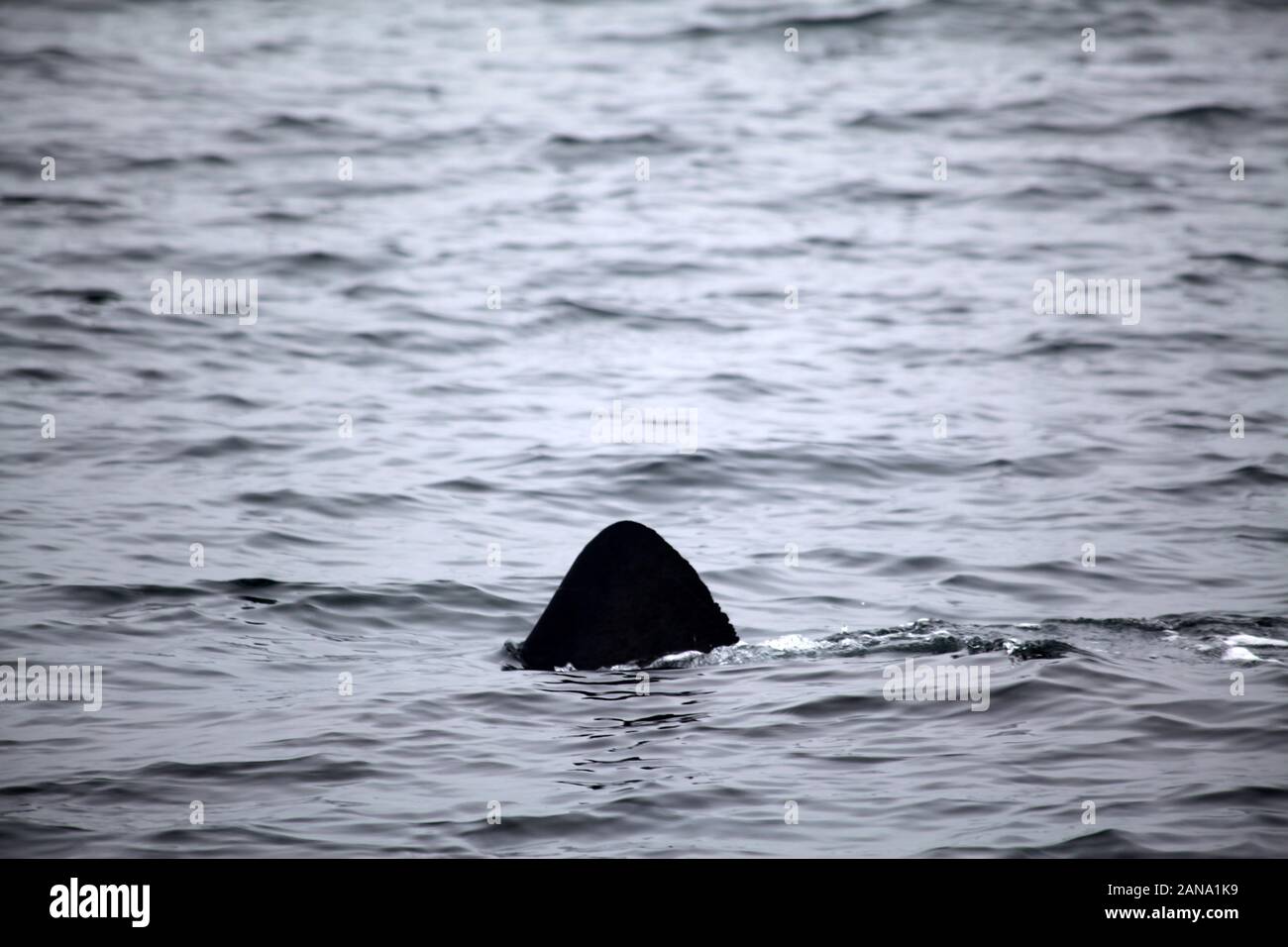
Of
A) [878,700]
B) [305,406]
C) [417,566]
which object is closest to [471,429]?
[305,406]

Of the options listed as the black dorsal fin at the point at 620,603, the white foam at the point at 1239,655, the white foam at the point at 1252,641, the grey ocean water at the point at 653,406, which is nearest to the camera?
the grey ocean water at the point at 653,406

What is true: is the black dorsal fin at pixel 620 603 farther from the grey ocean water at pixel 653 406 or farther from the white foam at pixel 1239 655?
the white foam at pixel 1239 655

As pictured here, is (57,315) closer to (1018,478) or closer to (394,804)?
(1018,478)

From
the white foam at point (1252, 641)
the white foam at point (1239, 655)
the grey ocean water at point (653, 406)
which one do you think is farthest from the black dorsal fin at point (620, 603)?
the white foam at point (1252, 641)

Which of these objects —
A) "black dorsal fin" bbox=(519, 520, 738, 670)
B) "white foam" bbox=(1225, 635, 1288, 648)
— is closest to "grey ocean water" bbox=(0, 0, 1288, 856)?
"white foam" bbox=(1225, 635, 1288, 648)

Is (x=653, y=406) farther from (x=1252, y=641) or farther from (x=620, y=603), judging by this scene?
(x=1252, y=641)

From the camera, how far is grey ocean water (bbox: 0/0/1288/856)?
25.6 ft

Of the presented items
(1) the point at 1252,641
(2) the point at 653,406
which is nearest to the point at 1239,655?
(1) the point at 1252,641

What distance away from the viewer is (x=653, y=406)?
16484 mm

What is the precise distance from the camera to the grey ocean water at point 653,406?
7797mm

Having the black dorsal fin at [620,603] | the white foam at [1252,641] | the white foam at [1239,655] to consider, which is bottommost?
the white foam at [1239,655]

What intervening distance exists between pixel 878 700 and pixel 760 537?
4.02 m

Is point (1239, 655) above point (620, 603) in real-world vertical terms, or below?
below

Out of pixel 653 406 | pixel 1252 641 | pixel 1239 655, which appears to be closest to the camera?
pixel 1239 655
